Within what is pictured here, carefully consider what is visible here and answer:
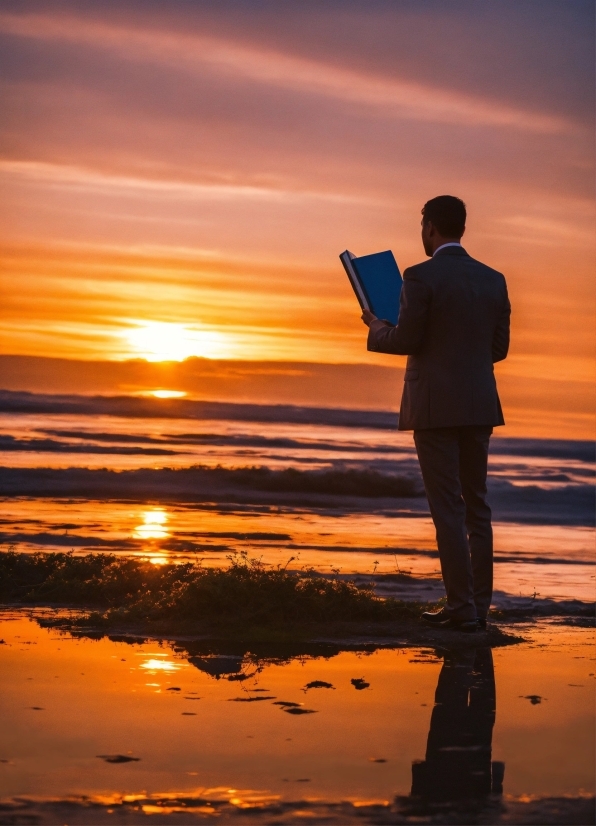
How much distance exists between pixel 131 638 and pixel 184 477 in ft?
42.8

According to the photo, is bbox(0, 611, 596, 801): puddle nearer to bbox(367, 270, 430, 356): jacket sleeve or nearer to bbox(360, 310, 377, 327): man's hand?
bbox(367, 270, 430, 356): jacket sleeve

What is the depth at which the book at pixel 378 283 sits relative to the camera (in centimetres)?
517

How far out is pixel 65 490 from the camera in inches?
569

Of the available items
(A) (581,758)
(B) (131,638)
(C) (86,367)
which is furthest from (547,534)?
(C) (86,367)

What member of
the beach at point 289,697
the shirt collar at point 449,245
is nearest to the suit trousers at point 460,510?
the beach at point 289,697

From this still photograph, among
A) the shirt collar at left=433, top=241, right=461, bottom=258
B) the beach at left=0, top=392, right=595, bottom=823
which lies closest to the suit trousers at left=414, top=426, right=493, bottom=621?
the beach at left=0, top=392, right=595, bottom=823

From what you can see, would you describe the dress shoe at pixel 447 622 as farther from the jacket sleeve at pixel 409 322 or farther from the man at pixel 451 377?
the jacket sleeve at pixel 409 322

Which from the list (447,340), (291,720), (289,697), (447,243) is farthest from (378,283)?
(291,720)

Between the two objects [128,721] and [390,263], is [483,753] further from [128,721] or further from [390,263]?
[390,263]

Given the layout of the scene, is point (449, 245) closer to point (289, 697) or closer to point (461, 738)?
point (289, 697)

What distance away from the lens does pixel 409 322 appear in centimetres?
489

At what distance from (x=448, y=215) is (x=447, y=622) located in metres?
1.89

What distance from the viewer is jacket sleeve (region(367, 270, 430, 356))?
4883mm

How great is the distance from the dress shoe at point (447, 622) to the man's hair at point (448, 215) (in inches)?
69.7
